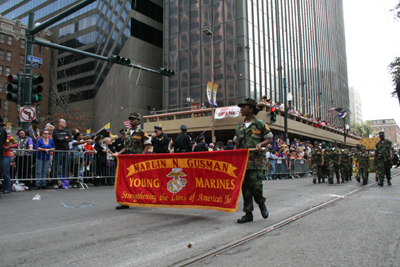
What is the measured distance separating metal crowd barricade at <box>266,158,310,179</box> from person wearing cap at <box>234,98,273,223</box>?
40.9 ft

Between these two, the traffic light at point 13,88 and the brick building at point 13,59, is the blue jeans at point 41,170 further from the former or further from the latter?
the brick building at point 13,59

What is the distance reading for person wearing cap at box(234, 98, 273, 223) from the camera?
4973mm

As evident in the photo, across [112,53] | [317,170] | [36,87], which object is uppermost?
[112,53]

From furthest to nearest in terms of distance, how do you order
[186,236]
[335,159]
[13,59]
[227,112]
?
[13,59] → [227,112] → [335,159] → [186,236]

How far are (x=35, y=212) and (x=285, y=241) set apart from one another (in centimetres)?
480

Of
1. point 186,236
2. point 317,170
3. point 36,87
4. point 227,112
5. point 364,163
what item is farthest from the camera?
point 227,112

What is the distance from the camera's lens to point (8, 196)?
26.1 feet

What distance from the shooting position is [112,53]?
39562 mm

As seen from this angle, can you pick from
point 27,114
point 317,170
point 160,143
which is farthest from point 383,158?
point 27,114

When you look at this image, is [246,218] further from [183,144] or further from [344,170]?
[344,170]

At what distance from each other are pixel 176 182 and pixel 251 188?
147cm

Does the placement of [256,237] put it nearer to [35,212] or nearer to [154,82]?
[35,212]

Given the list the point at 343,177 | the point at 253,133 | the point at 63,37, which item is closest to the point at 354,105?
the point at 63,37

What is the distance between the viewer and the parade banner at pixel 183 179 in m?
5.15
